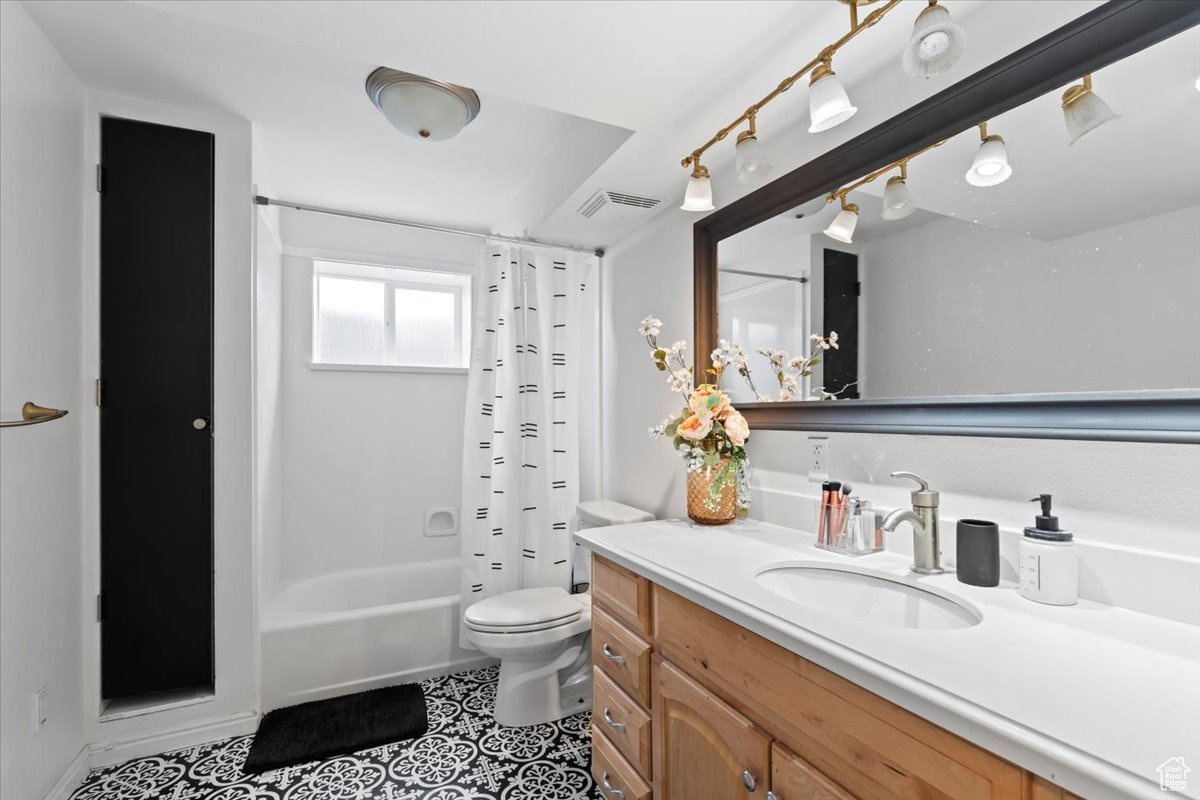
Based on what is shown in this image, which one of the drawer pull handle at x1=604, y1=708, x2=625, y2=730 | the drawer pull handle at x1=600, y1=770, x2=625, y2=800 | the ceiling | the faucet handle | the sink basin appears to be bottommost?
the drawer pull handle at x1=600, y1=770, x2=625, y2=800

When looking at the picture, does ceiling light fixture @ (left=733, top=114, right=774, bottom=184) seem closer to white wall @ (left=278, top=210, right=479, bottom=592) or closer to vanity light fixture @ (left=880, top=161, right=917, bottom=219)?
vanity light fixture @ (left=880, top=161, right=917, bottom=219)

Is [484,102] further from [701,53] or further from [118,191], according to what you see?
[118,191]

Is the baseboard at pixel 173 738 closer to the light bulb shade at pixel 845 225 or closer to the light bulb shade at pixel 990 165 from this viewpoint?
the light bulb shade at pixel 845 225

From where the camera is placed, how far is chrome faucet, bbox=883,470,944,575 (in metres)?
1.13

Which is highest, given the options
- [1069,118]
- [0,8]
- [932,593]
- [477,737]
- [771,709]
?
[0,8]

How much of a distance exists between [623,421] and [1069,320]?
5.76 ft

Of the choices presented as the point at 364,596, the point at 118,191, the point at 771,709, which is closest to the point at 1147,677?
the point at 771,709

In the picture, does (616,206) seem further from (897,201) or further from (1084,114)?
(1084,114)

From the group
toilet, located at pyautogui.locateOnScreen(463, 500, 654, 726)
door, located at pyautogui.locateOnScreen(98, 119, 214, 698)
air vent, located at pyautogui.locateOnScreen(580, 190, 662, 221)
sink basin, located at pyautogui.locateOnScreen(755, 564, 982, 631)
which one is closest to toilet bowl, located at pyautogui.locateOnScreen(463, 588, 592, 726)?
toilet, located at pyautogui.locateOnScreen(463, 500, 654, 726)

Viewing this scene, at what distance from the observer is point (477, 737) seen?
1.98 metres

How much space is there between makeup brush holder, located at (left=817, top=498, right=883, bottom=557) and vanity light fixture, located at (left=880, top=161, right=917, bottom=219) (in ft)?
2.38

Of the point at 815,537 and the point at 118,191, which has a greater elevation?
the point at 118,191

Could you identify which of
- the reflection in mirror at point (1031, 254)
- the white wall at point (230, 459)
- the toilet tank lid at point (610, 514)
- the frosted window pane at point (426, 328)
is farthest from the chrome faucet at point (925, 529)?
the frosted window pane at point (426, 328)

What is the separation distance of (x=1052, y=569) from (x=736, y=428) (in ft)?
2.73
